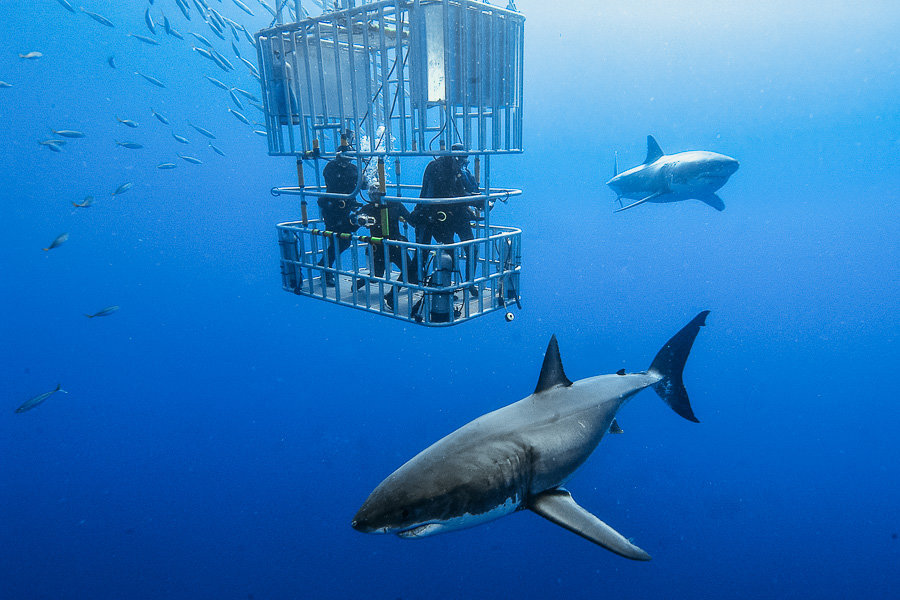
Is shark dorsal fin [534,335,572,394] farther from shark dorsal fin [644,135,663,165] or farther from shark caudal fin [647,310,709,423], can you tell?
shark dorsal fin [644,135,663,165]

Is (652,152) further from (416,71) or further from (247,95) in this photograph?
(247,95)

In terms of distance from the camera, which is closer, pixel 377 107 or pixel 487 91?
pixel 487 91

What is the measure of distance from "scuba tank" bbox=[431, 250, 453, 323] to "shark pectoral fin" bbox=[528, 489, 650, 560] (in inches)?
89.3

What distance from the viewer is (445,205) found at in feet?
18.7

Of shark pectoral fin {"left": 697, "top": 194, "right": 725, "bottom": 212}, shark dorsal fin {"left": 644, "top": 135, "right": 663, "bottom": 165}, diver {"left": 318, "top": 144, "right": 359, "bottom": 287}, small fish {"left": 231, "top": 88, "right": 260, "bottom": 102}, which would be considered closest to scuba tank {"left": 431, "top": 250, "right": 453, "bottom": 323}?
diver {"left": 318, "top": 144, "right": 359, "bottom": 287}

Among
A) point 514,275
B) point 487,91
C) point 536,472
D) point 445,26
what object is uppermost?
point 445,26

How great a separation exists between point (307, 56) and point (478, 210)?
2.66m

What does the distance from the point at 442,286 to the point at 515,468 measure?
2.34 m

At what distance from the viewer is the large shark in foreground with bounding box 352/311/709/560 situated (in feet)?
8.61

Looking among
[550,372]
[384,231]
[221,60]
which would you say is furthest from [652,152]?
[221,60]

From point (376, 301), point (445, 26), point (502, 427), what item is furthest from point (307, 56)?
point (502, 427)

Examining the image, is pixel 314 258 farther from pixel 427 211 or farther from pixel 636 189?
pixel 636 189

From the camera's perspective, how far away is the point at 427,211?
5.73 metres

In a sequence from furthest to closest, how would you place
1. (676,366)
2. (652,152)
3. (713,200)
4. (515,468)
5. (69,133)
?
(652,152)
(713,200)
(69,133)
(676,366)
(515,468)
